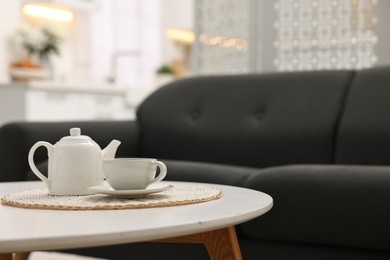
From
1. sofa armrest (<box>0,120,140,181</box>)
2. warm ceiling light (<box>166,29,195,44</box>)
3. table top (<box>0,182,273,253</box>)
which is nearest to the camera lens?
table top (<box>0,182,273,253</box>)

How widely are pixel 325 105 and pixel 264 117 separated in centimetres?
26

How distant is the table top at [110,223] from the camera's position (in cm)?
80

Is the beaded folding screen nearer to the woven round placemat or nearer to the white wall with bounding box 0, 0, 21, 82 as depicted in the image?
the woven round placemat

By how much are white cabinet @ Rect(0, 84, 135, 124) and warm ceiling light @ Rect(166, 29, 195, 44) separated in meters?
2.09

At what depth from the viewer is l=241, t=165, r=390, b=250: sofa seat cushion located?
164 centimetres

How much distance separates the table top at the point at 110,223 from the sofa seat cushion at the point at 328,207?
23.7 inches

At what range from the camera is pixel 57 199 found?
1.16m

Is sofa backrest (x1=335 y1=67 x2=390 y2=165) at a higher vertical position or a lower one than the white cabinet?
higher

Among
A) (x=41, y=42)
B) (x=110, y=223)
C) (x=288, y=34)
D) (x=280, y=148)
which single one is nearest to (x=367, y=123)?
(x=280, y=148)

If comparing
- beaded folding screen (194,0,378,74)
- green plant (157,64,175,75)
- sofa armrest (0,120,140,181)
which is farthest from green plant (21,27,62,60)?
sofa armrest (0,120,140,181)

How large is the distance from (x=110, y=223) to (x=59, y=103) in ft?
14.2

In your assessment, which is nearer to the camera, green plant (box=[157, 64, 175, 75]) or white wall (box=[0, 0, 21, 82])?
white wall (box=[0, 0, 21, 82])

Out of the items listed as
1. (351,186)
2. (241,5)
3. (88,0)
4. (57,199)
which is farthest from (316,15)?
(88,0)

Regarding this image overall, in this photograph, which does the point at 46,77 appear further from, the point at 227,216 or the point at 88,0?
the point at 227,216
